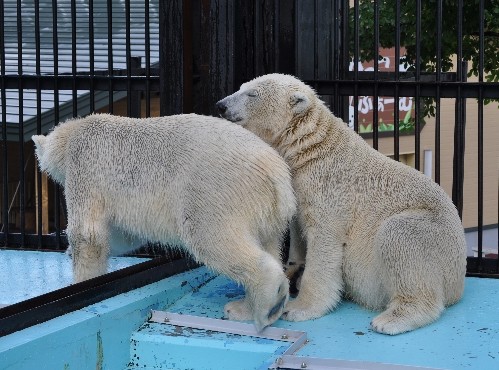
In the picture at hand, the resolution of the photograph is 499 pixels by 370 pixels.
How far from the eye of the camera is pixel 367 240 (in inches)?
161

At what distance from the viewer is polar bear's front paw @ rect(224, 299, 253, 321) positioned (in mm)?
4012

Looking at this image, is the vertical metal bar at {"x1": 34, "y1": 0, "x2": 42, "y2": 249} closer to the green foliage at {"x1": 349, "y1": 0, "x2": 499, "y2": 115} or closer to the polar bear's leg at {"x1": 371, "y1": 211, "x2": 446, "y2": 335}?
the polar bear's leg at {"x1": 371, "y1": 211, "x2": 446, "y2": 335}

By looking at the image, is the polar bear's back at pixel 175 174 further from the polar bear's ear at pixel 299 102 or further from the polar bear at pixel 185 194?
the polar bear's ear at pixel 299 102

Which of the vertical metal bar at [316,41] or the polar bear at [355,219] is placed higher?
the vertical metal bar at [316,41]

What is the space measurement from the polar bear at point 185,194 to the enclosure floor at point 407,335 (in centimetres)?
26

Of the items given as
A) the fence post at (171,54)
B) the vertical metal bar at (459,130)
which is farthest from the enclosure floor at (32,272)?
the vertical metal bar at (459,130)

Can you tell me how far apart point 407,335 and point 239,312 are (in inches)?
30.7

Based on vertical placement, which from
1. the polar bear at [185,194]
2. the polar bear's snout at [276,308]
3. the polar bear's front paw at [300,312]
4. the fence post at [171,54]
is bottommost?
the polar bear's front paw at [300,312]

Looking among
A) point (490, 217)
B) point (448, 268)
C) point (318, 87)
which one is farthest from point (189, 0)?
point (490, 217)

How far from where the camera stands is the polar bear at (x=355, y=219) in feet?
12.8

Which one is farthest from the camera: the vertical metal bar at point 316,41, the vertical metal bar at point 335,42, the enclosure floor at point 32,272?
the vertical metal bar at point 335,42

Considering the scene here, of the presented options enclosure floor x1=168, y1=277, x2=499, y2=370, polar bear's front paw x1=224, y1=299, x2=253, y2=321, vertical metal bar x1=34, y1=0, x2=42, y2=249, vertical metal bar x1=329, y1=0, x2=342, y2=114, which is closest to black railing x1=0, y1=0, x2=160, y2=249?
vertical metal bar x1=34, y1=0, x2=42, y2=249

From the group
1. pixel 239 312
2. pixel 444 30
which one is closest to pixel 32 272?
pixel 239 312

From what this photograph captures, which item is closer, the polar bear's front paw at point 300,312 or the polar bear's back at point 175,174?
the polar bear's back at point 175,174
